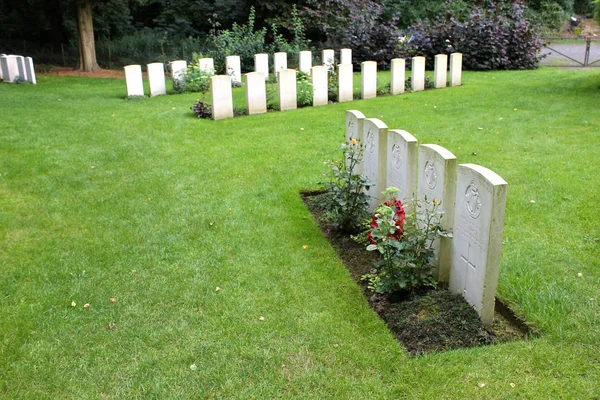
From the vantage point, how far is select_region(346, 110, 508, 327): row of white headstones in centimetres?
416

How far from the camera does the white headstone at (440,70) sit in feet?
50.9

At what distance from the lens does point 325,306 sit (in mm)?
4871

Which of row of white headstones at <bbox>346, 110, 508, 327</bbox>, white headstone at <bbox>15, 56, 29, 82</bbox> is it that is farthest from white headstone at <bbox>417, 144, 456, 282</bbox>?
white headstone at <bbox>15, 56, 29, 82</bbox>

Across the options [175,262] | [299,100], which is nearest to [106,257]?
[175,262]

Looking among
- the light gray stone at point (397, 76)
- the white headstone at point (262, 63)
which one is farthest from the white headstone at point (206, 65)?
the light gray stone at point (397, 76)

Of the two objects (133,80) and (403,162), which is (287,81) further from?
(403,162)

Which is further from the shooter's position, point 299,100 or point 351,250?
point 299,100

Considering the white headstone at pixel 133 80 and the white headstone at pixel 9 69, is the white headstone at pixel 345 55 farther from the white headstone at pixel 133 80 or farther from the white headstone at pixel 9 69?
the white headstone at pixel 9 69

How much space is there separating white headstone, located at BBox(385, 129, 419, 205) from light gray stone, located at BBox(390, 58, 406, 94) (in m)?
9.62

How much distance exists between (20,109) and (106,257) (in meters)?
8.96

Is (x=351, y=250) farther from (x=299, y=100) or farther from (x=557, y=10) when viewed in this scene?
(x=557, y=10)

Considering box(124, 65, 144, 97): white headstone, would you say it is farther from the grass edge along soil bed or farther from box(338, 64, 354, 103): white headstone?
the grass edge along soil bed

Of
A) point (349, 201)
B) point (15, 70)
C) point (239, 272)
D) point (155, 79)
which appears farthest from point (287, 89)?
point (15, 70)

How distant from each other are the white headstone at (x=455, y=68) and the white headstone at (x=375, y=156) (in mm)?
10381
